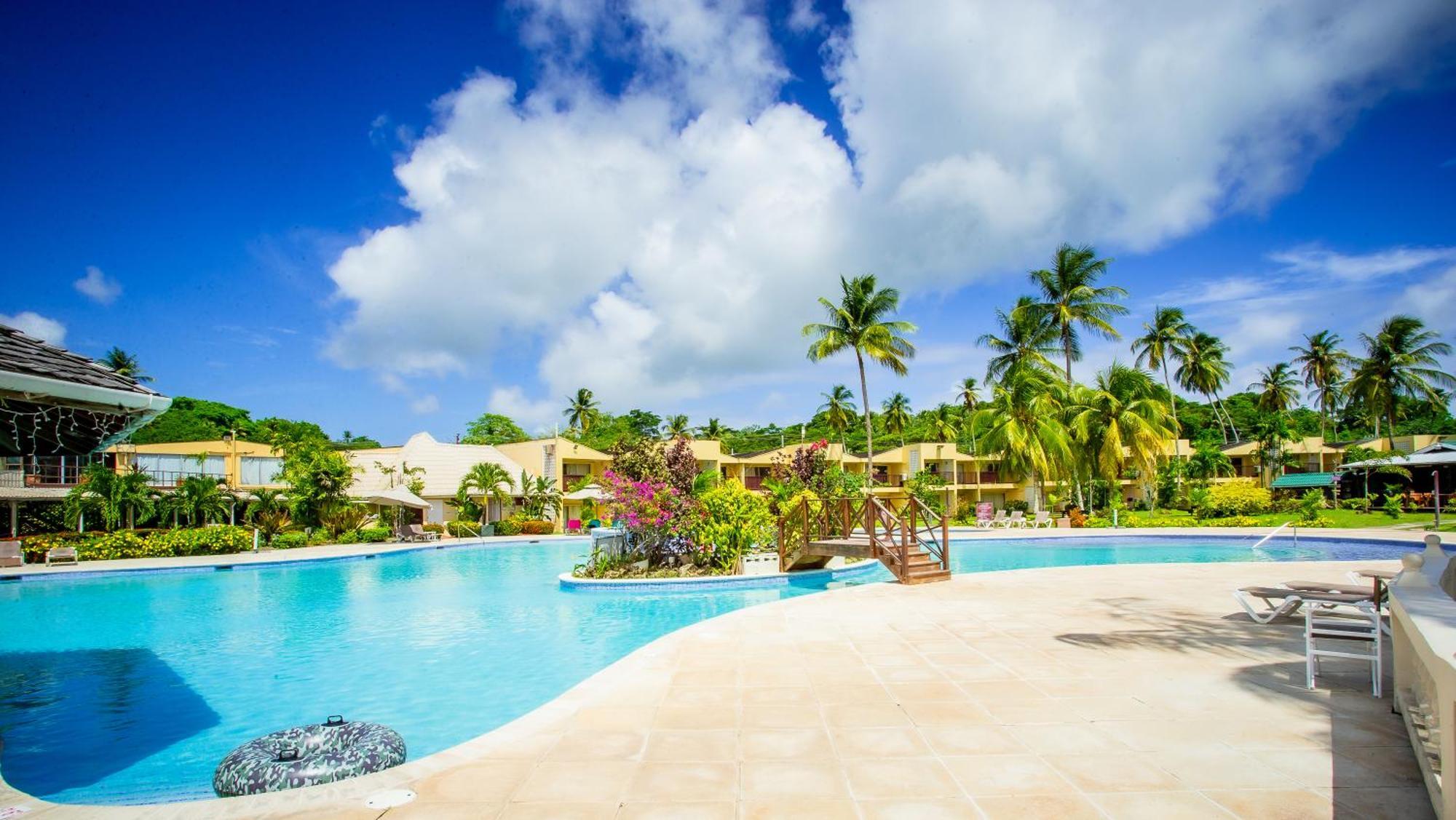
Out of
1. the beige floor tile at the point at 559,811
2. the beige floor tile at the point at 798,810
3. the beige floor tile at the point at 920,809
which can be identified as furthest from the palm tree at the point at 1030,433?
the beige floor tile at the point at 559,811

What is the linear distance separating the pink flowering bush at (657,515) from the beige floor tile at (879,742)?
10.0 metres

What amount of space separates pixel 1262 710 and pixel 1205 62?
11.5 m

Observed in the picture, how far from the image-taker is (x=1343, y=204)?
1817 cm

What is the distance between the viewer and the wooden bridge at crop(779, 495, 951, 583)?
11219 millimetres

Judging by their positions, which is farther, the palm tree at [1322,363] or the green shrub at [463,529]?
the palm tree at [1322,363]

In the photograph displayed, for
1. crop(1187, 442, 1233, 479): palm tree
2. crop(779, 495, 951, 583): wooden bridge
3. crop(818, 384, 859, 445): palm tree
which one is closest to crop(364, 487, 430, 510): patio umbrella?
crop(779, 495, 951, 583): wooden bridge

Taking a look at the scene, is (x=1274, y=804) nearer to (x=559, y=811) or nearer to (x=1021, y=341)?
(x=559, y=811)

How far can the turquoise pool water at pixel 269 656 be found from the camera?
6059 millimetres

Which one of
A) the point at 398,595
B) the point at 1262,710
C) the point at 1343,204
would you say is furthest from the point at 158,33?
the point at 1343,204

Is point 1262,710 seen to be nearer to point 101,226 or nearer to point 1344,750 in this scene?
point 1344,750

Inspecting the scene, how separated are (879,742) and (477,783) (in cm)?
209

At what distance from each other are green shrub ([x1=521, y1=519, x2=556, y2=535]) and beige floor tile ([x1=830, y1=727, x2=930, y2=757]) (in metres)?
30.7

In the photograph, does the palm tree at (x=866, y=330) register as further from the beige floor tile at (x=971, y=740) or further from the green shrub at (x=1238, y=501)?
the beige floor tile at (x=971, y=740)

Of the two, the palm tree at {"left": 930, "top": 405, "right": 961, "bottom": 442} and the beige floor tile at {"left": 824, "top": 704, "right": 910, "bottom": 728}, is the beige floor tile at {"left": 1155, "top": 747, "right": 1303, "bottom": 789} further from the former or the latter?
the palm tree at {"left": 930, "top": 405, "right": 961, "bottom": 442}
